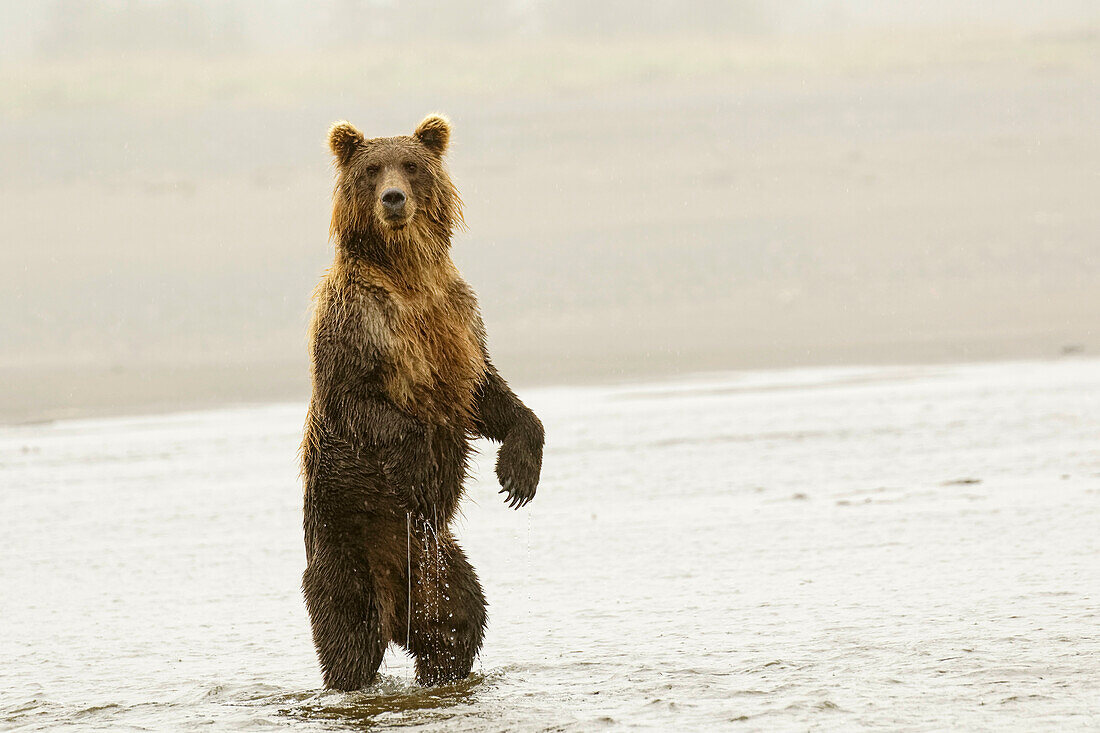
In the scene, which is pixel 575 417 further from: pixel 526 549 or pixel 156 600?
pixel 156 600

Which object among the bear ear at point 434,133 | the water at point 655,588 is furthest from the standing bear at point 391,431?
the water at point 655,588

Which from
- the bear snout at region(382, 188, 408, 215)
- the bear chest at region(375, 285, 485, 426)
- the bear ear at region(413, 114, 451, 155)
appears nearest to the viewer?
the bear snout at region(382, 188, 408, 215)

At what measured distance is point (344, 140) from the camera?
5934mm

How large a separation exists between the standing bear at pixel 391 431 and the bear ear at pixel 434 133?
0.14 m

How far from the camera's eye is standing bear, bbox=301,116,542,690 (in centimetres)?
560

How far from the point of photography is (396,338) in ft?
18.4

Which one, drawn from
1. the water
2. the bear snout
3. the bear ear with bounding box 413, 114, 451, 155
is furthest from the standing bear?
the water

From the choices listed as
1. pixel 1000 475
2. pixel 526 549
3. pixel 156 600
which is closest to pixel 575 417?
pixel 1000 475

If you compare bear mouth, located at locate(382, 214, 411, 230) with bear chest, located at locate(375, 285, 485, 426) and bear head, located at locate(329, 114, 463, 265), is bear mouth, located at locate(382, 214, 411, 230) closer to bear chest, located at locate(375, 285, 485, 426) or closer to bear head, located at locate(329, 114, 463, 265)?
bear head, located at locate(329, 114, 463, 265)

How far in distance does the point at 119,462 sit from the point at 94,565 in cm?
615

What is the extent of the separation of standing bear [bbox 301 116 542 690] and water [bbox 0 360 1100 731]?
12.1 inches

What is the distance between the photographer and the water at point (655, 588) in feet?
18.3

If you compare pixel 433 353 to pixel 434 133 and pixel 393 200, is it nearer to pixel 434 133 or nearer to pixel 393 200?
pixel 393 200

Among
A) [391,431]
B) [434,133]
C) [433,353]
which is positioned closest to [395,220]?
[433,353]
